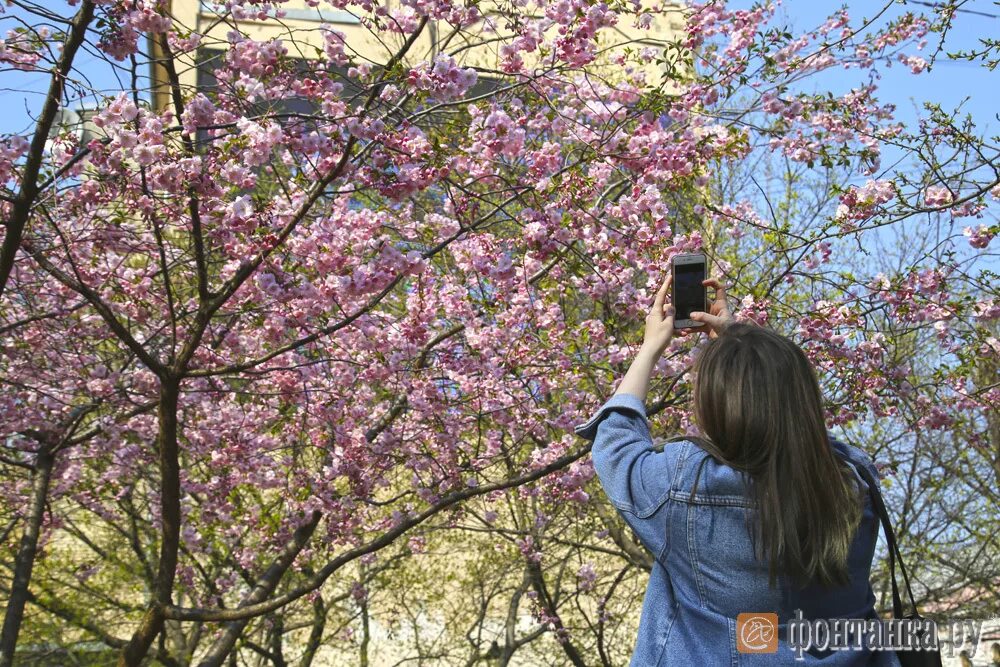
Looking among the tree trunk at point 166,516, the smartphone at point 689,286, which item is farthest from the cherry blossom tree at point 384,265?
the smartphone at point 689,286

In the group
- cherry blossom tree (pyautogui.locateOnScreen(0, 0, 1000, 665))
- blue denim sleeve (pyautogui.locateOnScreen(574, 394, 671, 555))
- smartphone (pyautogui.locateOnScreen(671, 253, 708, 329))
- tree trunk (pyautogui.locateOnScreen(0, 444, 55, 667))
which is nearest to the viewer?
blue denim sleeve (pyautogui.locateOnScreen(574, 394, 671, 555))

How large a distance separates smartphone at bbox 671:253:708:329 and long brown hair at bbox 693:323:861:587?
44 centimetres

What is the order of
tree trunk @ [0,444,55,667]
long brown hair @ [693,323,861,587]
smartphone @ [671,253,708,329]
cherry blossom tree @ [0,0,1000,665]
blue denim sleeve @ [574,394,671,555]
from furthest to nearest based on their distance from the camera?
tree trunk @ [0,444,55,667], cherry blossom tree @ [0,0,1000,665], smartphone @ [671,253,708,329], blue denim sleeve @ [574,394,671,555], long brown hair @ [693,323,861,587]

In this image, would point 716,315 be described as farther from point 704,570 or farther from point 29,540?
point 29,540

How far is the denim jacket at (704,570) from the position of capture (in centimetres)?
182

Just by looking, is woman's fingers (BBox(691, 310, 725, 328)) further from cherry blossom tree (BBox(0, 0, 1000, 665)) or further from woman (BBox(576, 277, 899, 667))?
cherry blossom tree (BBox(0, 0, 1000, 665))

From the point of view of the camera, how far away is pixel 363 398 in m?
5.75

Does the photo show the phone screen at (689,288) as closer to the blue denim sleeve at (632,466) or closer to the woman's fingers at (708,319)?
the woman's fingers at (708,319)

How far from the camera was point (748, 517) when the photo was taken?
71.9 inches

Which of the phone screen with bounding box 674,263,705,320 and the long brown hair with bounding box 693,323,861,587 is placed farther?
the phone screen with bounding box 674,263,705,320

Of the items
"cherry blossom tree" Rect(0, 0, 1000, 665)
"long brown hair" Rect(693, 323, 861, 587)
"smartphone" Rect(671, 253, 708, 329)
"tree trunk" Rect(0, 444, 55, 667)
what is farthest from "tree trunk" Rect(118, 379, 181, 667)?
"long brown hair" Rect(693, 323, 861, 587)

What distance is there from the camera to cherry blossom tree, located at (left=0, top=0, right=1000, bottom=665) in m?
4.10

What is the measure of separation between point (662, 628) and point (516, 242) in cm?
358

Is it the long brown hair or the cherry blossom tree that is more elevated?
the cherry blossom tree
